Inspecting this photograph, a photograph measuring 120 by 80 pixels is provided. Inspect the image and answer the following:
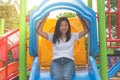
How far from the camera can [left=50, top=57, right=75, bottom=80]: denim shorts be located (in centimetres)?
412

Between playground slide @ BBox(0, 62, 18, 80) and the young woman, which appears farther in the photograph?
playground slide @ BBox(0, 62, 18, 80)

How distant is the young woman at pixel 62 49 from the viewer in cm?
416

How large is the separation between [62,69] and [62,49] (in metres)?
0.30

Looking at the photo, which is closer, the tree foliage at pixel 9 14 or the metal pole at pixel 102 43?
the metal pole at pixel 102 43

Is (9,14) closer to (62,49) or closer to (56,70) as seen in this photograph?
(62,49)

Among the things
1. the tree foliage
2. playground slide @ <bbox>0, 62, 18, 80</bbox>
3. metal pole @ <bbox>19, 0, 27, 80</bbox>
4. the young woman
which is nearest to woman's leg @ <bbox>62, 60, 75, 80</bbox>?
the young woman

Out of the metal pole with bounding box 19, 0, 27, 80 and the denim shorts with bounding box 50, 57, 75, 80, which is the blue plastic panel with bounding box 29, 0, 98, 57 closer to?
the metal pole with bounding box 19, 0, 27, 80

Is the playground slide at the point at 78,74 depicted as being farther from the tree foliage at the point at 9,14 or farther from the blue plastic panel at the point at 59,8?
the tree foliage at the point at 9,14

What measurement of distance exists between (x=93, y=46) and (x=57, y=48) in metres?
0.50

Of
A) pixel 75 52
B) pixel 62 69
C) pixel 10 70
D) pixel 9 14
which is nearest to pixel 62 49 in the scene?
pixel 62 69

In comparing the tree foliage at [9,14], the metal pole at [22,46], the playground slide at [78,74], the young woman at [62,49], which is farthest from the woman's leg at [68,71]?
the tree foliage at [9,14]

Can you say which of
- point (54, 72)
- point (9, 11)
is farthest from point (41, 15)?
point (9, 11)

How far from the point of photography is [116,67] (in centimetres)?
614

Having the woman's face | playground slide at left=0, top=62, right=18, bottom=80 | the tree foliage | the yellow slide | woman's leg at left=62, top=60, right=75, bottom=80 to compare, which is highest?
the tree foliage
